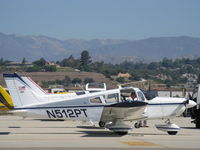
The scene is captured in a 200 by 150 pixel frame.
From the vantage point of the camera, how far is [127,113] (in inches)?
791

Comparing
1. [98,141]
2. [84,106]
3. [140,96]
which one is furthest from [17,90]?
[140,96]

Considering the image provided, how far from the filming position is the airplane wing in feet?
64.0

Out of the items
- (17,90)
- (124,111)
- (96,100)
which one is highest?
(17,90)

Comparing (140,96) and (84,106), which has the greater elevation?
(140,96)

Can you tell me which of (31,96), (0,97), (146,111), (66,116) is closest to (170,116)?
(146,111)

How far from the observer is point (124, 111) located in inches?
784

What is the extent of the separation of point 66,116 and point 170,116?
411 centimetres

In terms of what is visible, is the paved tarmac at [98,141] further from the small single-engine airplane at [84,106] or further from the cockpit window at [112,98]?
the cockpit window at [112,98]

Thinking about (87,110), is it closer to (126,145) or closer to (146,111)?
(146,111)

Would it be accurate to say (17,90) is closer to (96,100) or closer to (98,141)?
(96,100)

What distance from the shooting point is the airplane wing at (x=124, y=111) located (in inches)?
768

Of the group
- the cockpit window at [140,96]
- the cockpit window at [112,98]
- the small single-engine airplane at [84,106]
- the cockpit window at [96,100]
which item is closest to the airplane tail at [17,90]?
the small single-engine airplane at [84,106]

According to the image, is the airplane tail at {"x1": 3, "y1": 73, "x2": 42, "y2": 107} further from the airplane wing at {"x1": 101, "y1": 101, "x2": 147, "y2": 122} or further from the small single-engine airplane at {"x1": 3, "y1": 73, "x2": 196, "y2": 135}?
the airplane wing at {"x1": 101, "y1": 101, "x2": 147, "y2": 122}

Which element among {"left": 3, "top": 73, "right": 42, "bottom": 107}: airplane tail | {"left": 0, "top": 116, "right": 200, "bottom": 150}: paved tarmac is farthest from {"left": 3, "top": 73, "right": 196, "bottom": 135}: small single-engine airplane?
{"left": 0, "top": 116, "right": 200, "bottom": 150}: paved tarmac
